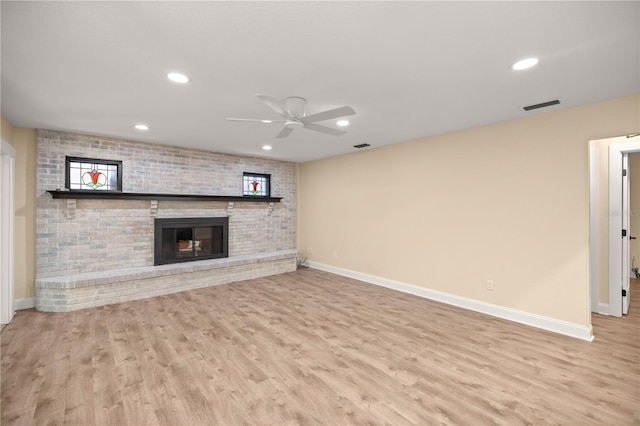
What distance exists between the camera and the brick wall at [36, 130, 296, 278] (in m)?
4.17

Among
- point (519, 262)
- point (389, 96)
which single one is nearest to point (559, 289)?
point (519, 262)

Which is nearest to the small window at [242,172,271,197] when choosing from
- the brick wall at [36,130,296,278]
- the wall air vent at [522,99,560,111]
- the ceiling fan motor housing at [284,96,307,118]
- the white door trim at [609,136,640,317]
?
the brick wall at [36,130,296,278]

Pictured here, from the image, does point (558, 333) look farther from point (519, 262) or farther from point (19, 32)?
point (19, 32)

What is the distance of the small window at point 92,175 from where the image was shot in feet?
14.6

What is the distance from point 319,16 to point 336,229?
4822 mm

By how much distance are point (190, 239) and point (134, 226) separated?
95 cm

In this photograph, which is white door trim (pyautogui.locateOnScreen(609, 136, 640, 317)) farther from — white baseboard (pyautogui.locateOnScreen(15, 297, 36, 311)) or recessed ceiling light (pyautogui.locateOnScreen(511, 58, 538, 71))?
white baseboard (pyautogui.locateOnScreen(15, 297, 36, 311))

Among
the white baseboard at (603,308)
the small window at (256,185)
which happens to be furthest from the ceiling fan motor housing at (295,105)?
the white baseboard at (603,308)

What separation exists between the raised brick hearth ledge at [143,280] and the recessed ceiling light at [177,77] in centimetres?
325

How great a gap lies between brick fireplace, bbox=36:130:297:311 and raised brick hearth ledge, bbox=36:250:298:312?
0.01 metres

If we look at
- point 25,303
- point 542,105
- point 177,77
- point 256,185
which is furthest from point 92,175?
point 542,105

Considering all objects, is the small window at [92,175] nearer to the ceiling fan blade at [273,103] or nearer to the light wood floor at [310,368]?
the light wood floor at [310,368]

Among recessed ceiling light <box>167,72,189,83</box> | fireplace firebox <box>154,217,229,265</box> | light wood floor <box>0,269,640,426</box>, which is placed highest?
recessed ceiling light <box>167,72,189,83</box>

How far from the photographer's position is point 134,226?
15.9 feet
